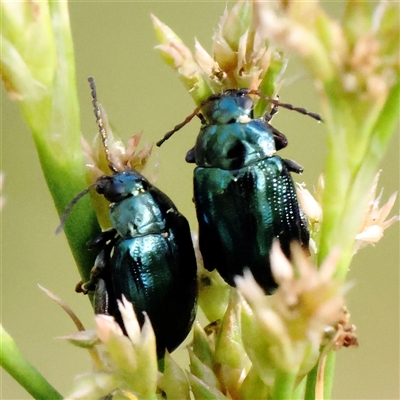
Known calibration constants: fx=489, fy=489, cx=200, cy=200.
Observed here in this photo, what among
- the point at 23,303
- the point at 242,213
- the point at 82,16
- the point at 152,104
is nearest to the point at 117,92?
the point at 152,104

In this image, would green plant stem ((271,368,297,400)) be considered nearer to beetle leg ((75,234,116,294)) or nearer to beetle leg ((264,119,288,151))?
beetle leg ((75,234,116,294))

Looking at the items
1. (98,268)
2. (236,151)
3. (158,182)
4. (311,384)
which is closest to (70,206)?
(98,268)

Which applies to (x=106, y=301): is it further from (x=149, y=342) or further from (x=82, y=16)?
(x=82, y=16)

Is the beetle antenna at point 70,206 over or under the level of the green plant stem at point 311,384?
over

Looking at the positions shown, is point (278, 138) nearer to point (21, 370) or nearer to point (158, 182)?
point (21, 370)

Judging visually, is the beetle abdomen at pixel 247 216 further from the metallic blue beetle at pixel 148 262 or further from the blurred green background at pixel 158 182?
the blurred green background at pixel 158 182

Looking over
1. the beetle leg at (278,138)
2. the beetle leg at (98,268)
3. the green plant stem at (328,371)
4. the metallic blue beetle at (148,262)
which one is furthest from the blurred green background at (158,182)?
the green plant stem at (328,371)

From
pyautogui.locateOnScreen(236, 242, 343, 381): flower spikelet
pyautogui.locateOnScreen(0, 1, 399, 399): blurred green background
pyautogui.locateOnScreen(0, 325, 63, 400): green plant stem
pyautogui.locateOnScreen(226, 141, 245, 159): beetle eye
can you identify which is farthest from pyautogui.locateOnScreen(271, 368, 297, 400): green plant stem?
pyautogui.locateOnScreen(0, 1, 399, 399): blurred green background

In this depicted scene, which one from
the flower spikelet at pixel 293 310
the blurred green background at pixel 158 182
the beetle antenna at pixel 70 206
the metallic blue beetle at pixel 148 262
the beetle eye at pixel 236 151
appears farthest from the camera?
the blurred green background at pixel 158 182
